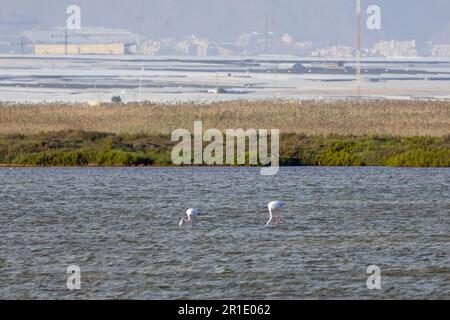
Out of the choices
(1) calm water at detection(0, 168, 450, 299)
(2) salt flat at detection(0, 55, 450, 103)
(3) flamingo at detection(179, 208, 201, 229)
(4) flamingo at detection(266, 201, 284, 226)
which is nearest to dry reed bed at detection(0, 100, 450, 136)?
(1) calm water at detection(0, 168, 450, 299)

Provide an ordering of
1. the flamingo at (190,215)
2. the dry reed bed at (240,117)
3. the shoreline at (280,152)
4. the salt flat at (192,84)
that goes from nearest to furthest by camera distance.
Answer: the flamingo at (190,215)
the shoreline at (280,152)
the dry reed bed at (240,117)
the salt flat at (192,84)

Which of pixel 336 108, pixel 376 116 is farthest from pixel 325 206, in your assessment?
pixel 336 108

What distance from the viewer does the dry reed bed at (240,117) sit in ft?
178

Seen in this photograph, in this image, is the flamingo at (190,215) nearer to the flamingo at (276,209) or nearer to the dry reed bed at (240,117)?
the flamingo at (276,209)

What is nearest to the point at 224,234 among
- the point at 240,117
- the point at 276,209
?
the point at 276,209

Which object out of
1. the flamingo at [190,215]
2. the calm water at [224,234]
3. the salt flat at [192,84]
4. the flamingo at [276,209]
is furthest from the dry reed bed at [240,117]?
the flamingo at [190,215]

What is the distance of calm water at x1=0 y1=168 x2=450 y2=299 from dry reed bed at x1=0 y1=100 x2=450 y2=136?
11390mm

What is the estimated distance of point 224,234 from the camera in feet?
96.1

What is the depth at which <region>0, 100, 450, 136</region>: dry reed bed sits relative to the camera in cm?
5428

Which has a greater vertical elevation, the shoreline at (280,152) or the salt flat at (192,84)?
the salt flat at (192,84)

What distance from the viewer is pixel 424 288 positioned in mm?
23172

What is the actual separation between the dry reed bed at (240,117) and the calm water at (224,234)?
11.4 meters

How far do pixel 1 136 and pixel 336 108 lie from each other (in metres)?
19.8
